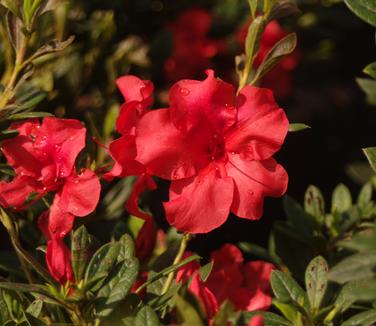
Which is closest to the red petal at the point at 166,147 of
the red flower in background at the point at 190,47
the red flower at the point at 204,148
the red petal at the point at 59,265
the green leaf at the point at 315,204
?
the red flower at the point at 204,148

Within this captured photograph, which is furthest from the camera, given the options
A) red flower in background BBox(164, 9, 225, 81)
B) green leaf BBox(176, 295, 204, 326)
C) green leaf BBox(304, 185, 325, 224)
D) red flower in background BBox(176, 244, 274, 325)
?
red flower in background BBox(164, 9, 225, 81)

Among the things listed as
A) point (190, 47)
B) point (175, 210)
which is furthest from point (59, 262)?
point (190, 47)

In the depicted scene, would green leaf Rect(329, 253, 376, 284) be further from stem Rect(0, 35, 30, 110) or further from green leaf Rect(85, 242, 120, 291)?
stem Rect(0, 35, 30, 110)

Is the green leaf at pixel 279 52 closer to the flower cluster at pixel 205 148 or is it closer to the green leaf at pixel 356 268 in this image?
the flower cluster at pixel 205 148

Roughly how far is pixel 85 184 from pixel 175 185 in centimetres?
16

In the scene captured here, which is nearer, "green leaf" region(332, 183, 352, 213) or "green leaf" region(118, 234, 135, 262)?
"green leaf" region(118, 234, 135, 262)

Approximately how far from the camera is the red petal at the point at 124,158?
4.50ft

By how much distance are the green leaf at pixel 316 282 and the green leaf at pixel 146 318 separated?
0.28 meters

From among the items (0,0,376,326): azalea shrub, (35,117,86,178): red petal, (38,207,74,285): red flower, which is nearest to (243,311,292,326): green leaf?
(0,0,376,326): azalea shrub

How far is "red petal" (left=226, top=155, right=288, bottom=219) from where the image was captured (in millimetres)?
1396

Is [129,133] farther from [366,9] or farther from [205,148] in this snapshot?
[366,9]

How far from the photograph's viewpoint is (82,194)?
4.57ft

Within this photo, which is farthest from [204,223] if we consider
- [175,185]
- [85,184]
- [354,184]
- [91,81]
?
[354,184]

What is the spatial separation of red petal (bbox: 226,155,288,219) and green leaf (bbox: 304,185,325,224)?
16.2 inches
